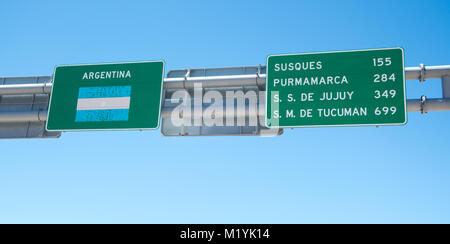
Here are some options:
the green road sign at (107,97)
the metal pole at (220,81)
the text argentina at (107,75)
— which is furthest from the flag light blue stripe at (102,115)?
the metal pole at (220,81)

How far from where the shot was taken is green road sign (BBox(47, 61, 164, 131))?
1130 centimetres

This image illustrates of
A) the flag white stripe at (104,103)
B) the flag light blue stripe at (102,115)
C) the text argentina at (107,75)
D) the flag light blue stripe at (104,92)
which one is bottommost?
the flag light blue stripe at (102,115)

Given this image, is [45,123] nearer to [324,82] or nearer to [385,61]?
[324,82]

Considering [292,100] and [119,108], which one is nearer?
[292,100]

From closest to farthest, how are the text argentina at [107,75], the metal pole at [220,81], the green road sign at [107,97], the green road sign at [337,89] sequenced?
the green road sign at [337,89], the metal pole at [220,81], the green road sign at [107,97], the text argentina at [107,75]

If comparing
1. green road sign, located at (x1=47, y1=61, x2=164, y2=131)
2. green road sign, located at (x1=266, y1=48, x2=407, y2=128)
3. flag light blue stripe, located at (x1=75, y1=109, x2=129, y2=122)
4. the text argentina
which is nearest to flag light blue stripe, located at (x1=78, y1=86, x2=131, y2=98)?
green road sign, located at (x1=47, y1=61, x2=164, y2=131)

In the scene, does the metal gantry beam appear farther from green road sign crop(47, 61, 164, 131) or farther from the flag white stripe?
the flag white stripe

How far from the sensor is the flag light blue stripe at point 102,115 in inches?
447

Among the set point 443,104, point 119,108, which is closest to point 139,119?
point 119,108

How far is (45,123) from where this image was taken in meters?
12.1

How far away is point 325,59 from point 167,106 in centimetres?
365

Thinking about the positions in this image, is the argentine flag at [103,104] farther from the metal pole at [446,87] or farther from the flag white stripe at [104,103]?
the metal pole at [446,87]

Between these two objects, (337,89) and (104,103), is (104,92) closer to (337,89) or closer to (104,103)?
(104,103)

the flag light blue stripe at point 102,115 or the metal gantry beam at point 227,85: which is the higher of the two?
the metal gantry beam at point 227,85
